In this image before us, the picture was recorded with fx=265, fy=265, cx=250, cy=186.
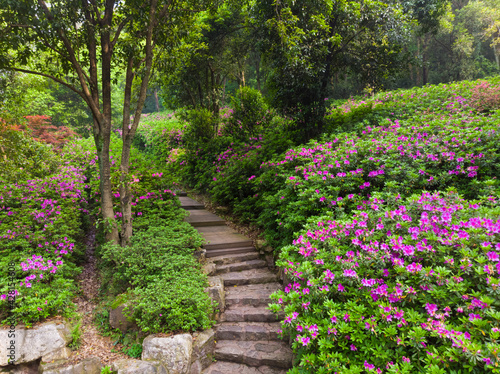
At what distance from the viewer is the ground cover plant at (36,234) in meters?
3.25

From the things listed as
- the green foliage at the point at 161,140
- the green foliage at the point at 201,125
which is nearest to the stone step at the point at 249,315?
the green foliage at the point at 201,125

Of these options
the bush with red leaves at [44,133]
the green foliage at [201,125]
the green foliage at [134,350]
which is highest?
the bush with red leaves at [44,133]

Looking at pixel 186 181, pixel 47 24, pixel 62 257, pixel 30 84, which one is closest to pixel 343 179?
pixel 62 257

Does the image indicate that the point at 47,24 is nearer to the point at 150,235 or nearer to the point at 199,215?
the point at 150,235

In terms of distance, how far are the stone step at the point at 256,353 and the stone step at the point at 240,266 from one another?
1.32 metres

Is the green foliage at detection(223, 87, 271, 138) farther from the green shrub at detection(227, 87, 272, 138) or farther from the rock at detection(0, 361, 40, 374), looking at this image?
the rock at detection(0, 361, 40, 374)

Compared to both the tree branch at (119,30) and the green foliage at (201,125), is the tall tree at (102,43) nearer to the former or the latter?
the tree branch at (119,30)

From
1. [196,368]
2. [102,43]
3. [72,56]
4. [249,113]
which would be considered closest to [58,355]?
[196,368]

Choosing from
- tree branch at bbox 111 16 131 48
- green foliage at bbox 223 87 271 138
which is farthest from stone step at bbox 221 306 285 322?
green foliage at bbox 223 87 271 138

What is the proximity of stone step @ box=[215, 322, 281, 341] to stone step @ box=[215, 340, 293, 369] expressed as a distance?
0.20 feet

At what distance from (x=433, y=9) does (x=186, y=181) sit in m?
9.57

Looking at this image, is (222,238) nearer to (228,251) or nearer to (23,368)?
(228,251)

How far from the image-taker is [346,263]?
8.10ft

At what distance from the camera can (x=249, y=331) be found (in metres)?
3.55
